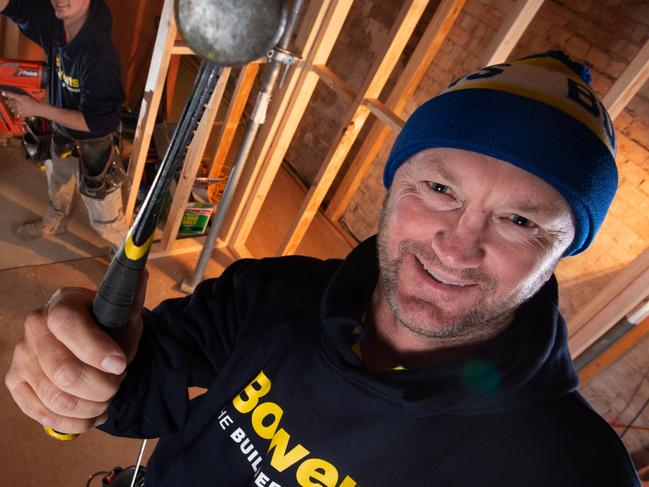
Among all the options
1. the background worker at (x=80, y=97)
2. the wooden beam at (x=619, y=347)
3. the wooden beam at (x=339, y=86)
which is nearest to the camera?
the background worker at (x=80, y=97)

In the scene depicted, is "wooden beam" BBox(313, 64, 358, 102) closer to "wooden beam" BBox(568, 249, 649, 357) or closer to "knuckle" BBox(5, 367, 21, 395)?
"wooden beam" BBox(568, 249, 649, 357)

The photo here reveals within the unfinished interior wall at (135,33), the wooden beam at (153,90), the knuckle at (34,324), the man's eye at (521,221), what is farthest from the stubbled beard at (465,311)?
the unfinished interior wall at (135,33)

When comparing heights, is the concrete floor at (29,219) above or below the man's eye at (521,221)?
below

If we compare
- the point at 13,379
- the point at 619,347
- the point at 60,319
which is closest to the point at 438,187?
the point at 60,319

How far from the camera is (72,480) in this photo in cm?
173

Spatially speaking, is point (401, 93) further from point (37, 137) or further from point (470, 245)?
point (470, 245)

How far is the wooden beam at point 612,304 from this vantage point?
75.6 inches

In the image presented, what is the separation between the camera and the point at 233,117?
256 centimetres

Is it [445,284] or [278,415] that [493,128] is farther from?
[278,415]

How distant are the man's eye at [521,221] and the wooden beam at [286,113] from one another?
59.3 inches

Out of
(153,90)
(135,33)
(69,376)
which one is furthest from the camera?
(135,33)

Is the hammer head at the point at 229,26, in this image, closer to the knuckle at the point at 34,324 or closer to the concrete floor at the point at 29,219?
the knuckle at the point at 34,324

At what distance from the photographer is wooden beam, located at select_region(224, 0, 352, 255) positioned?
2023 mm

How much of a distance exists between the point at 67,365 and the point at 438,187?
0.74 metres
